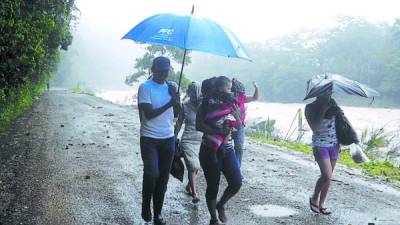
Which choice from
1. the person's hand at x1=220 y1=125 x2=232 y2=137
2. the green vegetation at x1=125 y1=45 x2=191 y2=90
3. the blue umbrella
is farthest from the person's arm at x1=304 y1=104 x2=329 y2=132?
the green vegetation at x1=125 y1=45 x2=191 y2=90

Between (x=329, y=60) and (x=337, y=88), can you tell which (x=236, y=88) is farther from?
(x=329, y=60)

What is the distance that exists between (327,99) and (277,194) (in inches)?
81.2

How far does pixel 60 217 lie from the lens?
5.02m

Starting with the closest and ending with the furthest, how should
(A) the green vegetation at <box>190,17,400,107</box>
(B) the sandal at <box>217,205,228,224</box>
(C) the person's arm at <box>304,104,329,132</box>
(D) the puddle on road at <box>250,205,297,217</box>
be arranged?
(B) the sandal at <box>217,205,228,224</box> < (C) the person's arm at <box>304,104,329,132</box> < (D) the puddle on road at <box>250,205,297,217</box> < (A) the green vegetation at <box>190,17,400,107</box>

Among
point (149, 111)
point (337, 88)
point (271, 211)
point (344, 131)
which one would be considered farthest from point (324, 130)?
point (149, 111)

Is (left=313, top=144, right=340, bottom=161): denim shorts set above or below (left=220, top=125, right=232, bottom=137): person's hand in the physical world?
below

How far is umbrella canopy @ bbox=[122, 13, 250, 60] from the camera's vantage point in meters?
4.56

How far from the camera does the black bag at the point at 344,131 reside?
5160mm

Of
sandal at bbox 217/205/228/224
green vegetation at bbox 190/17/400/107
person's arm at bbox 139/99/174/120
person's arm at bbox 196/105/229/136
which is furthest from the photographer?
green vegetation at bbox 190/17/400/107

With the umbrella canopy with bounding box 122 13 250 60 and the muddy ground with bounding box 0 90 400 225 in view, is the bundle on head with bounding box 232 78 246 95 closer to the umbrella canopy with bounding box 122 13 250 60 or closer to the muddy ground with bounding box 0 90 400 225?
the umbrella canopy with bounding box 122 13 250 60

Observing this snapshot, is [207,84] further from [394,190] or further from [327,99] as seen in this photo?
[394,190]

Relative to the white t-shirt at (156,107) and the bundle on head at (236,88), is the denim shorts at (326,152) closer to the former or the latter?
the bundle on head at (236,88)

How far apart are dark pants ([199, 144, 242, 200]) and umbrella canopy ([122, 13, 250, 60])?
1059mm

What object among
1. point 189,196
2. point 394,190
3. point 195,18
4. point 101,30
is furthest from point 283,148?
point 101,30
